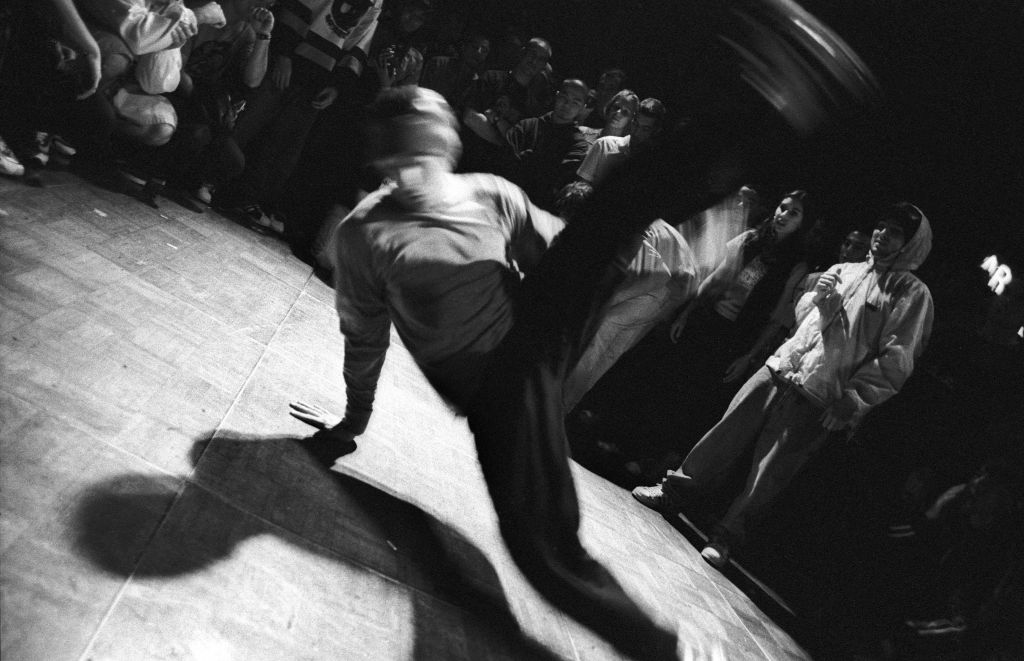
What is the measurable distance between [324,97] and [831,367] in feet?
14.8

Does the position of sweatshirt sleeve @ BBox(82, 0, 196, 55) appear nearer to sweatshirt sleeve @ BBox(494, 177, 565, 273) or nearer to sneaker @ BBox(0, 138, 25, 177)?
sneaker @ BBox(0, 138, 25, 177)

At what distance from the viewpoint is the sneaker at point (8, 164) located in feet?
10.8

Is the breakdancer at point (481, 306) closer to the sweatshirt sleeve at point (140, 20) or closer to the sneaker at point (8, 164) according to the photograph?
the sneaker at point (8, 164)

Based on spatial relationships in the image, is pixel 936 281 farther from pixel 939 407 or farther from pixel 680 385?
pixel 680 385

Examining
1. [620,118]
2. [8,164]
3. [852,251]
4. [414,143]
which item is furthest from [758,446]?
[8,164]

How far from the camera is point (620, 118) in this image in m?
4.21

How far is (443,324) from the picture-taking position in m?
1.91

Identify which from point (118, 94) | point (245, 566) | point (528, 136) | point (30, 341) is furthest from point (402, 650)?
point (118, 94)

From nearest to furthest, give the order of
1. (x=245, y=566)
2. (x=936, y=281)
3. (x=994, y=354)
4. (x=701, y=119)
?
A: 1. (x=245, y=566)
2. (x=701, y=119)
3. (x=994, y=354)
4. (x=936, y=281)

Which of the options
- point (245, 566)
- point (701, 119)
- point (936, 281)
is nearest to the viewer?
point (245, 566)

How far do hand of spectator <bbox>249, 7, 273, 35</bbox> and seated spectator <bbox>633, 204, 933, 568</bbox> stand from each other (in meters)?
4.41

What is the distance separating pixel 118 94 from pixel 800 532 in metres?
5.74

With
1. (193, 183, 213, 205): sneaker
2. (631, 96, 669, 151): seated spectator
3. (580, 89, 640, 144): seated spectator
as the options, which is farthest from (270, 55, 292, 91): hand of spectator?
(631, 96, 669, 151): seated spectator

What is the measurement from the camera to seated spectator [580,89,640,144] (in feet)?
13.8
